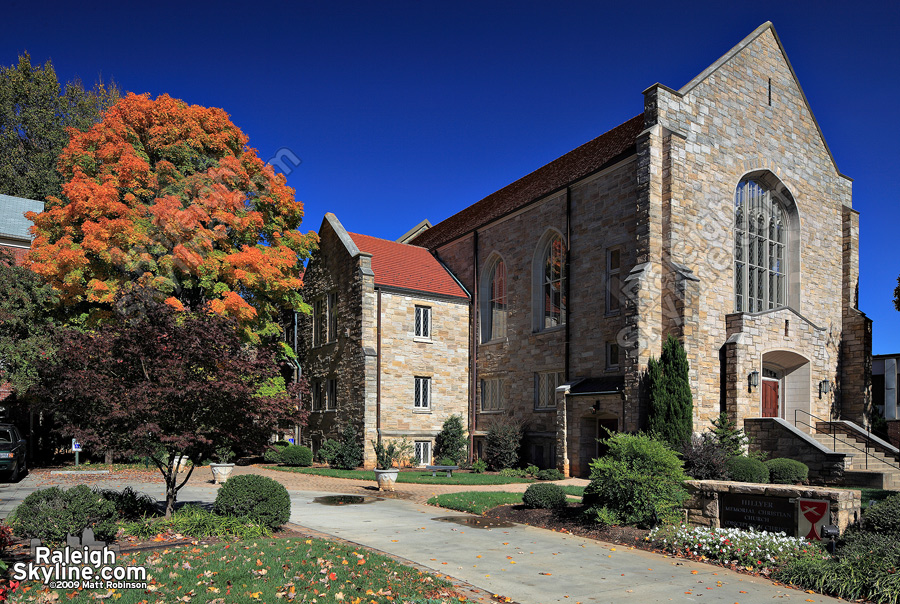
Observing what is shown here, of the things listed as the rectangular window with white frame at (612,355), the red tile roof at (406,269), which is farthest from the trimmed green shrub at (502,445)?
the red tile roof at (406,269)

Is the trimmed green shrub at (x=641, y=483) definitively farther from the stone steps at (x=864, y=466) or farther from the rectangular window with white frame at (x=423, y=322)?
the rectangular window with white frame at (x=423, y=322)

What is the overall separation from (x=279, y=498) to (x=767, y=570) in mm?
7822

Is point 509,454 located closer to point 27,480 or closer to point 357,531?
point 357,531

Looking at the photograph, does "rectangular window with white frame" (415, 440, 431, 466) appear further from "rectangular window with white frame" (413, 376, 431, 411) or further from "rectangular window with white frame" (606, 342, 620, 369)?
"rectangular window with white frame" (606, 342, 620, 369)

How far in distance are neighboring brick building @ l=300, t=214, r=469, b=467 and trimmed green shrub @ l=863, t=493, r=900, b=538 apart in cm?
1955

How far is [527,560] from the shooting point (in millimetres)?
9477

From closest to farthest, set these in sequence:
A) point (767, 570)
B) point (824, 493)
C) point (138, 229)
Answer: point (767, 570) < point (824, 493) < point (138, 229)

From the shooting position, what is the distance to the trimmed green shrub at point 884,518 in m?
9.01

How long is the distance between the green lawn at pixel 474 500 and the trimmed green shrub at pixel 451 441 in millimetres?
10657

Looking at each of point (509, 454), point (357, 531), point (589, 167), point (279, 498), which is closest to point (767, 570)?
point (357, 531)

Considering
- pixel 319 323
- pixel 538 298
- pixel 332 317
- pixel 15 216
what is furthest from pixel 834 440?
pixel 15 216

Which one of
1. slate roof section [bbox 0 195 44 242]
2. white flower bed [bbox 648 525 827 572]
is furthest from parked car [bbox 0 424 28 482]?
slate roof section [bbox 0 195 44 242]

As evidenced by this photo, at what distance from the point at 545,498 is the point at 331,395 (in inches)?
684

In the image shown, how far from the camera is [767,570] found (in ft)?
29.5
